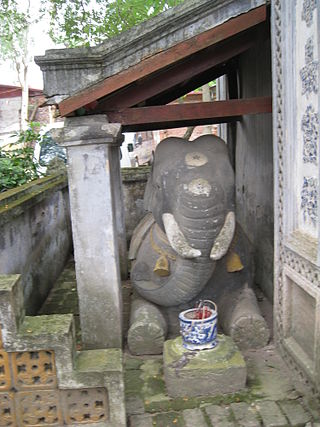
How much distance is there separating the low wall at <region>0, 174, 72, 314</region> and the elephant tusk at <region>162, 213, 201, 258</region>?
2.02 metres

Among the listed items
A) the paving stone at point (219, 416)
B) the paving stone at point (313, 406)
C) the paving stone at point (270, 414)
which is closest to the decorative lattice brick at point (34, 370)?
the paving stone at point (219, 416)

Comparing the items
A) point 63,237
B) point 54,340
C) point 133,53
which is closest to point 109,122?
point 133,53

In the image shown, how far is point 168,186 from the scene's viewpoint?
4828mm

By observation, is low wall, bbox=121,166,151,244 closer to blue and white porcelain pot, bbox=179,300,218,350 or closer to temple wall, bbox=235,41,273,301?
temple wall, bbox=235,41,273,301

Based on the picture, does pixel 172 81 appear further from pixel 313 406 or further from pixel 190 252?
pixel 313 406

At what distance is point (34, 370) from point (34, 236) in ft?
12.5

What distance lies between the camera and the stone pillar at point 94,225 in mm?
4516

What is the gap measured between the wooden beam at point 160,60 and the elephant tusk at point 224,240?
1706 millimetres

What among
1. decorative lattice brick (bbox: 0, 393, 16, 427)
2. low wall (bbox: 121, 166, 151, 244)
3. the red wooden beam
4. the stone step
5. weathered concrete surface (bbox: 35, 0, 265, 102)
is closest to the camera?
the stone step

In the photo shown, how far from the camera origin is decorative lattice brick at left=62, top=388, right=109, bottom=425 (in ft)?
11.0

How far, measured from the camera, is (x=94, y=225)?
4.70 m

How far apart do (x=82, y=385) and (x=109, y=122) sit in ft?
8.57

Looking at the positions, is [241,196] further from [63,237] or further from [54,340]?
[54,340]

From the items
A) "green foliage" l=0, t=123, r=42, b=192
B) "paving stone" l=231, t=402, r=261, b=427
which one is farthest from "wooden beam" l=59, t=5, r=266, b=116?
"green foliage" l=0, t=123, r=42, b=192
